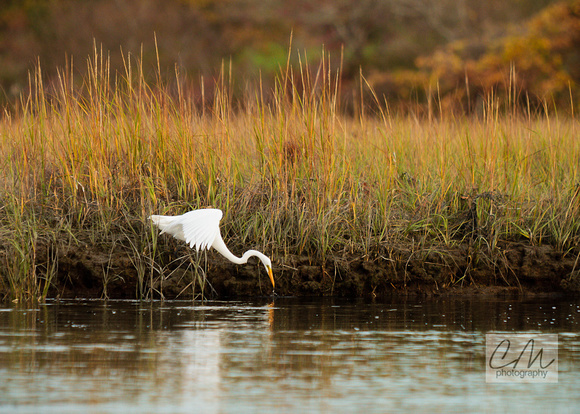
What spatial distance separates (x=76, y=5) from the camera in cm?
3256

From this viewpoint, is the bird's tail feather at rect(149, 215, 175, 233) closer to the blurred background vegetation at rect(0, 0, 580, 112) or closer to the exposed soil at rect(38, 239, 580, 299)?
the exposed soil at rect(38, 239, 580, 299)

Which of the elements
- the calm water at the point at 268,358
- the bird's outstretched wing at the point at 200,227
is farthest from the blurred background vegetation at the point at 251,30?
the calm water at the point at 268,358

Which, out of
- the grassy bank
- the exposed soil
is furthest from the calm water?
the grassy bank

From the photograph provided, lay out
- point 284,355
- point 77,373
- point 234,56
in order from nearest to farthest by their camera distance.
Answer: point 77,373 < point 284,355 < point 234,56

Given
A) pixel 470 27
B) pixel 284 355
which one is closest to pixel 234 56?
pixel 470 27

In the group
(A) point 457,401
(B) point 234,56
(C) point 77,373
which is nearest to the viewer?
(A) point 457,401

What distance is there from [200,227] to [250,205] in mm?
1173

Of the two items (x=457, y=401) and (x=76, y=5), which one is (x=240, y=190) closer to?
(x=457, y=401)

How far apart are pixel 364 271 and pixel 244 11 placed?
1010 inches

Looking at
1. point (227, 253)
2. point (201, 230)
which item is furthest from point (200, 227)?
point (227, 253)

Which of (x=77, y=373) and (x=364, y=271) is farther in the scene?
(x=364, y=271)

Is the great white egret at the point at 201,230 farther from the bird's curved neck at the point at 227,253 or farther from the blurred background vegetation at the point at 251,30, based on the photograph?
the blurred background vegetation at the point at 251,30

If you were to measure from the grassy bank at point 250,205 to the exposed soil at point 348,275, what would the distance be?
0.04 feet

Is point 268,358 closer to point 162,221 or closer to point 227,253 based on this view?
point 227,253
